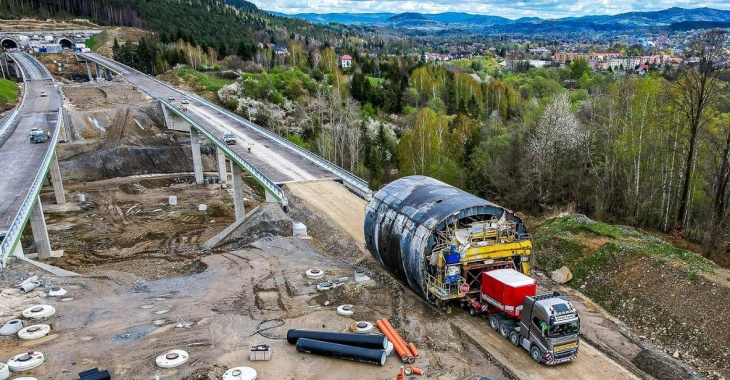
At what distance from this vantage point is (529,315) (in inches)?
681

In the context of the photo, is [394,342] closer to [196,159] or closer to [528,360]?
[528,360]

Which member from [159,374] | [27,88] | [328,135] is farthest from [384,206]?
[27,88]

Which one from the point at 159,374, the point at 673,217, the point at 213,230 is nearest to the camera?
the point at 159,374

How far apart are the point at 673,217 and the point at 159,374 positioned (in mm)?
33144

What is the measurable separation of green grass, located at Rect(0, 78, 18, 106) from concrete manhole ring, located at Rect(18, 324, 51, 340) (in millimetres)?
Answer: 71046

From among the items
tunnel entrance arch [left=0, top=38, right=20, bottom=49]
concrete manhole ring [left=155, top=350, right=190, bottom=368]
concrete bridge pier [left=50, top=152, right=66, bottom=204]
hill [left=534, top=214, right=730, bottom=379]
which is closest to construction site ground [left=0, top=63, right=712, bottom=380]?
concrete manhole ring [left=155, top=350, right=190, bottom=368]

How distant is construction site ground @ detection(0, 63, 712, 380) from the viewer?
55.7 feet

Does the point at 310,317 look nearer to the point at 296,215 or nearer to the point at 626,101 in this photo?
the point at 296,215

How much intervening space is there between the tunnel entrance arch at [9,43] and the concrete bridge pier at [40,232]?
137905 millimetres

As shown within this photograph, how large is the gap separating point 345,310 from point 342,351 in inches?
141

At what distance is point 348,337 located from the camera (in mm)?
18031

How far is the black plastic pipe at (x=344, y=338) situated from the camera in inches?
692

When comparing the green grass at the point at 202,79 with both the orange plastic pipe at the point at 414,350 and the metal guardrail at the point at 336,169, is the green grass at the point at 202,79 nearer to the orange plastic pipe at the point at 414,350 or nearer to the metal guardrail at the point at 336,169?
the metal guardrail at the point at 336,169

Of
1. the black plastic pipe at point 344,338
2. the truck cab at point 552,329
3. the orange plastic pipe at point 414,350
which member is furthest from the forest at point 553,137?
the black plastic pipe at point 344,338
